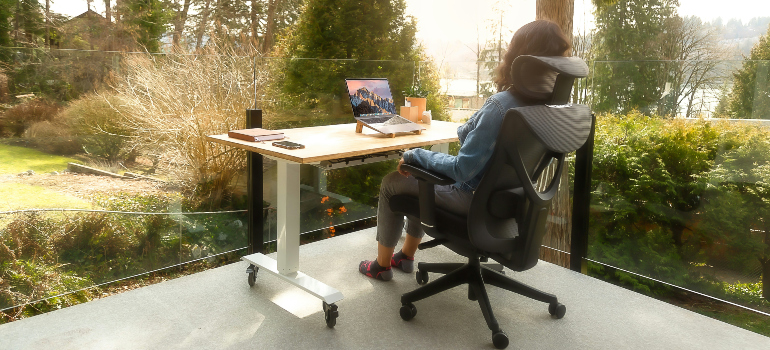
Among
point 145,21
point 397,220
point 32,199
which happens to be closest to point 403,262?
point 397,220

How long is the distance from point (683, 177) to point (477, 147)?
168 centimetres

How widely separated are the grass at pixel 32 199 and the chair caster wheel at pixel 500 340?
2279 millimetres

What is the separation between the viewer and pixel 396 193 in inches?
92.3

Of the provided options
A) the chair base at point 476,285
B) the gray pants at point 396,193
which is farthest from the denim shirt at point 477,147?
the chair base at point 476,285

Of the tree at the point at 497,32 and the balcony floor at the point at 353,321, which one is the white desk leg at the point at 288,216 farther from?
the tree at the point at 497,32

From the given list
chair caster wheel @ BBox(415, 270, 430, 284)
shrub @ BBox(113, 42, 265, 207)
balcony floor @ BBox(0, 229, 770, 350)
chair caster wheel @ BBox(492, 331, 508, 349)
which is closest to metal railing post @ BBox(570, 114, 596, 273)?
balcony floor @ BBox(0, 229, 770, 350)

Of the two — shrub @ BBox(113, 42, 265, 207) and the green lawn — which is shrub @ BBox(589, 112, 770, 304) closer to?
shrub @ BBox(113, 42, 265, 207)

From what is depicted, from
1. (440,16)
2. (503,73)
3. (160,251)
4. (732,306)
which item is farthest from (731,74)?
(440,16)

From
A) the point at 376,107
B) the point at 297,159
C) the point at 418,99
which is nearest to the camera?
the point at 297,159

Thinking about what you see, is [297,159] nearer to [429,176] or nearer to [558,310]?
[429,176]

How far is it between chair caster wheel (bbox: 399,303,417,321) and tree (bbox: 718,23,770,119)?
2.06m

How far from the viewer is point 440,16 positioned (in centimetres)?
774

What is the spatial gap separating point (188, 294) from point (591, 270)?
7.64 ft

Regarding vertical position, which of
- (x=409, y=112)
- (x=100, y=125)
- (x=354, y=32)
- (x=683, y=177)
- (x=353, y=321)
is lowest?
(x=353, y=321)
